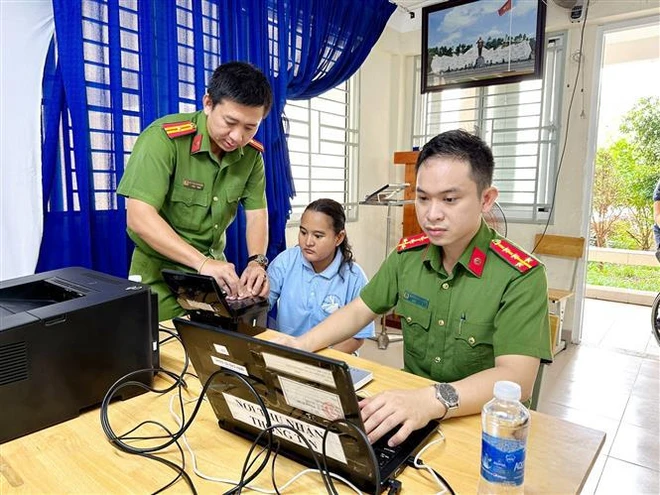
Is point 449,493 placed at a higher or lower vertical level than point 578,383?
higher

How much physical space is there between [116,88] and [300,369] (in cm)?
165

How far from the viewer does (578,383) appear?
8.71 ft

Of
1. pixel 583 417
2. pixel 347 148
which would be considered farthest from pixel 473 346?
pixel 347 148

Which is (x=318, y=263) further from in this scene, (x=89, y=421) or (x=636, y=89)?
(x=636, y=89)

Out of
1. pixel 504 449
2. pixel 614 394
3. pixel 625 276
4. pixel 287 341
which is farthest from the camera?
pixel 625 276

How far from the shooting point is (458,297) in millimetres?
1084

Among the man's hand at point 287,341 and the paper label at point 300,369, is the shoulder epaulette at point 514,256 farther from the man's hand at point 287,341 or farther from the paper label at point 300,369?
the paper label at point 300,369

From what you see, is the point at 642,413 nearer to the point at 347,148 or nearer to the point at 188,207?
the point at 188,207

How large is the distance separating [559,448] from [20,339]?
0.91 meters

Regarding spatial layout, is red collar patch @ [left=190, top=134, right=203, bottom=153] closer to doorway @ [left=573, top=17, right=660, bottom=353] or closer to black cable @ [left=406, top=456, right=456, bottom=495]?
black cable @ [left=406, top=456, right=456, bottom=495]

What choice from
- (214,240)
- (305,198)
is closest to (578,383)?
(305,198)

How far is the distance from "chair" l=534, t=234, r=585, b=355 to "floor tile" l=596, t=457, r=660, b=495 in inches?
49.0

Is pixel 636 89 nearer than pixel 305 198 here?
No

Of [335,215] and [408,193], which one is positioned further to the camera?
[408,193]
